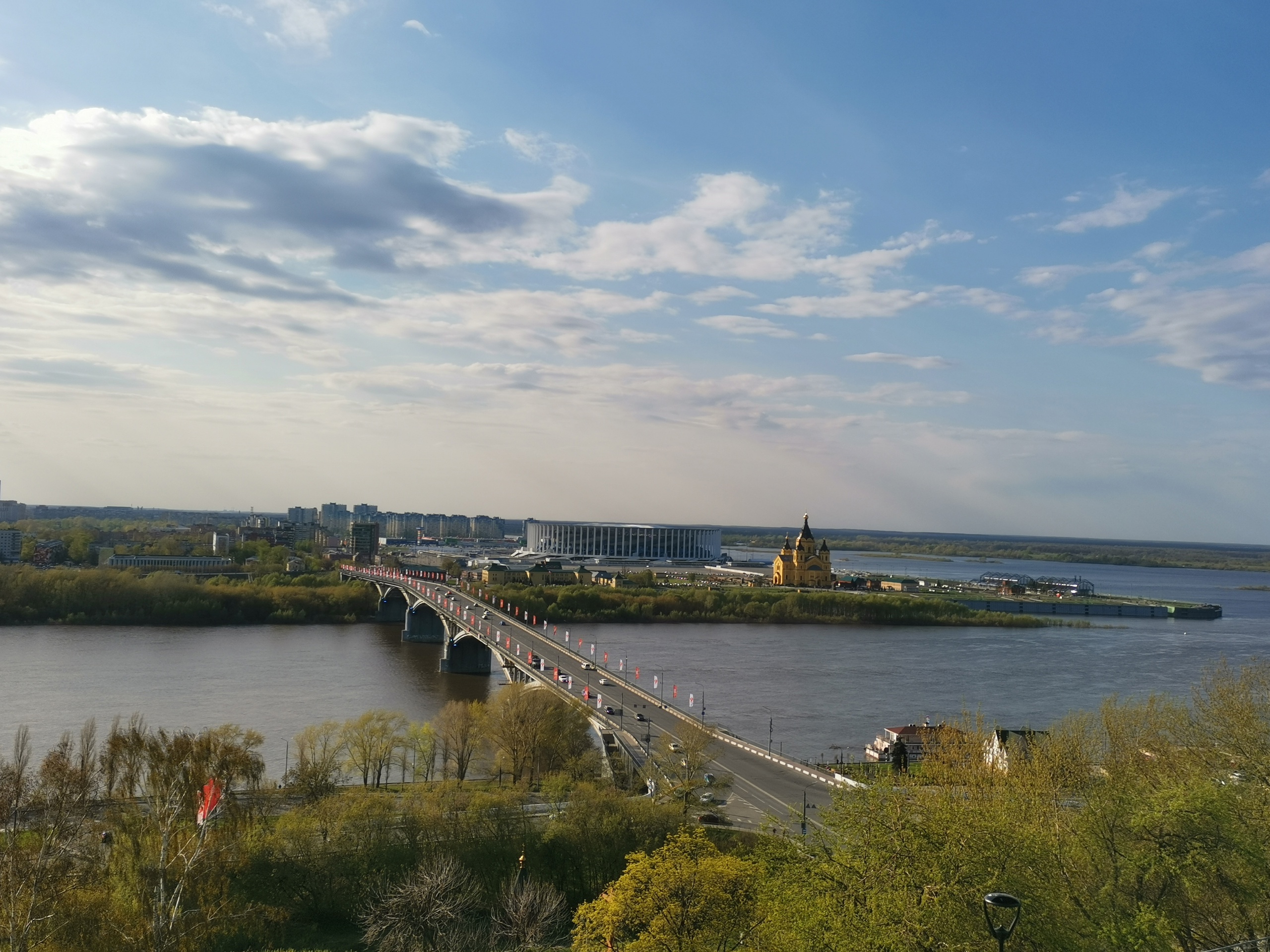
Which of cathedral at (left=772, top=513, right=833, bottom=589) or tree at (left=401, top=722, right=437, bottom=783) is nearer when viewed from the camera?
tree at (left=401, top=722, right=437, bottom=783)

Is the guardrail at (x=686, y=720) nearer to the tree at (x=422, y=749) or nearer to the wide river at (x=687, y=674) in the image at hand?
the wide river at (x=687, y=674)

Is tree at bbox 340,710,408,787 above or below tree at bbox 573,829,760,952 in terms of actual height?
below

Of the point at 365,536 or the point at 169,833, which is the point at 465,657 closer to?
the point at 169,833

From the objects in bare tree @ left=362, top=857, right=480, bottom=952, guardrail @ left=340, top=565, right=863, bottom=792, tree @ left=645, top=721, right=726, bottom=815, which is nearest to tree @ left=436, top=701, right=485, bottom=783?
guardrail @ left=340, top=565, right=863, bottom=792

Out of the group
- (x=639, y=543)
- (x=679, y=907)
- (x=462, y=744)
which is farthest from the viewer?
(x=639, y=543)

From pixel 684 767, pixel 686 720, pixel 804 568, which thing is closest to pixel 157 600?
pixel 686 720

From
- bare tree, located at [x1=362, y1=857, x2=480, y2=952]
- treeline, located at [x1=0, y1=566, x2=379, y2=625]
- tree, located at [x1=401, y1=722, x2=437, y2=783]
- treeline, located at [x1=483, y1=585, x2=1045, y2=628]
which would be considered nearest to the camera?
bare tree, located at [x1=362, y1=857, x2=480, y2=952]

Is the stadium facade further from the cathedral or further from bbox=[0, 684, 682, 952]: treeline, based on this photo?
bbox=[0, 684, 682, 952]: treeline

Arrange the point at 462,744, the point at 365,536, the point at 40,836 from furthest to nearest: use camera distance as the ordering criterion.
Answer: the point at 365,536 → the point at 462,744 → the point at 40,836
